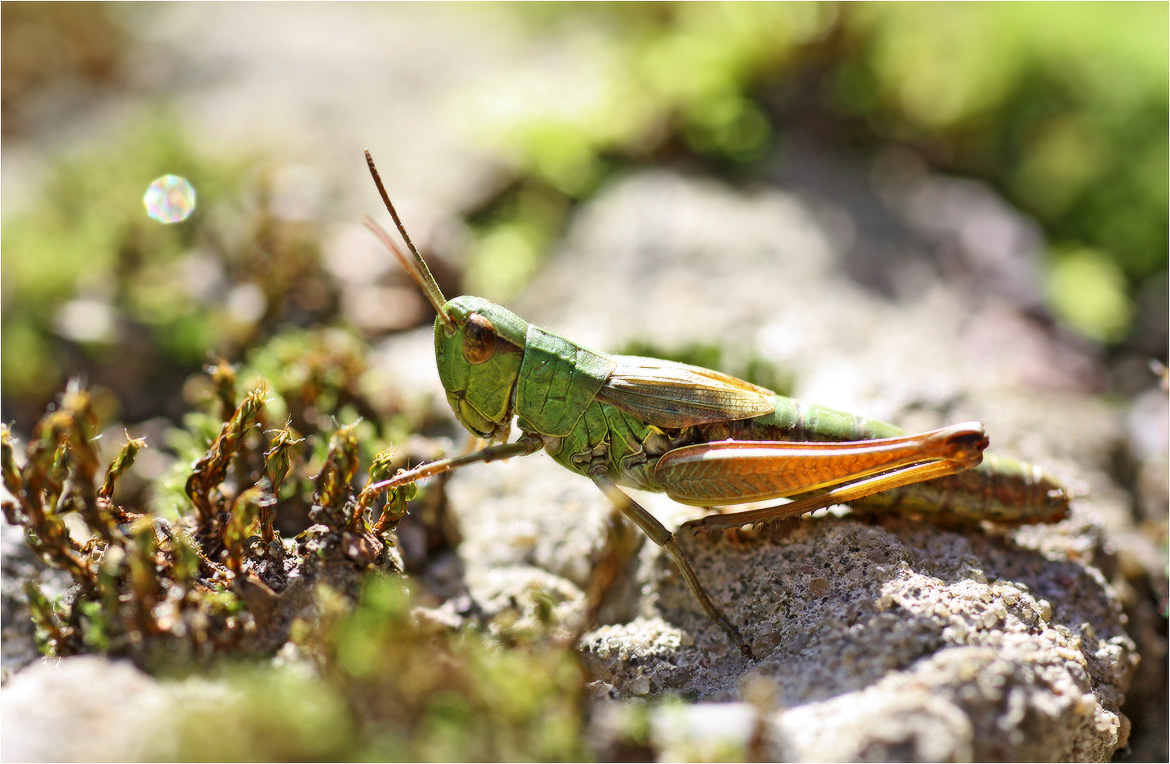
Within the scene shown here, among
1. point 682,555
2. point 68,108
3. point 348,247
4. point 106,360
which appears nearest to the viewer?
point 682,555

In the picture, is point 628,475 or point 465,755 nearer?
point 465,755

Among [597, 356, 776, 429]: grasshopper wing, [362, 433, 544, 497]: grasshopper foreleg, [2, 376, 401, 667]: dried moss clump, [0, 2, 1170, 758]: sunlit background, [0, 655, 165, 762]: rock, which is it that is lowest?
[0, 655, 165, 762]: rock

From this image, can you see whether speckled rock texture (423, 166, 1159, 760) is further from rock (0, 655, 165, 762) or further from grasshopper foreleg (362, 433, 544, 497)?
rock (0, 655, 165, 762)

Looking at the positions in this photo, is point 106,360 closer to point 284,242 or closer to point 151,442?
point 151,442

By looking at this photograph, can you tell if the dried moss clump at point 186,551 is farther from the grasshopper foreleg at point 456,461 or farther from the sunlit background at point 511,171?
the sunlit background at point 511,171

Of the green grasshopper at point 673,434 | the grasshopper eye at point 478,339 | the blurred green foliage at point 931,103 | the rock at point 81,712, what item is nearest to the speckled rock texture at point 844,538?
the green grasshopper at point 673,434

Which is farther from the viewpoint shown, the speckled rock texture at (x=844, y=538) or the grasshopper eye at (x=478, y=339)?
the grasshopper eye at (x=478, y=339)

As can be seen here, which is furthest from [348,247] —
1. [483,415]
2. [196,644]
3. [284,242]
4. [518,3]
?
Answer: [518,3]

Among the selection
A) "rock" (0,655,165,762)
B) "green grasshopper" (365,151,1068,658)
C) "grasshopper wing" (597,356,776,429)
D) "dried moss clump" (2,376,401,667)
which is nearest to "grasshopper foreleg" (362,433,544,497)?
"green grasshopper" (365,151,1068,658)
